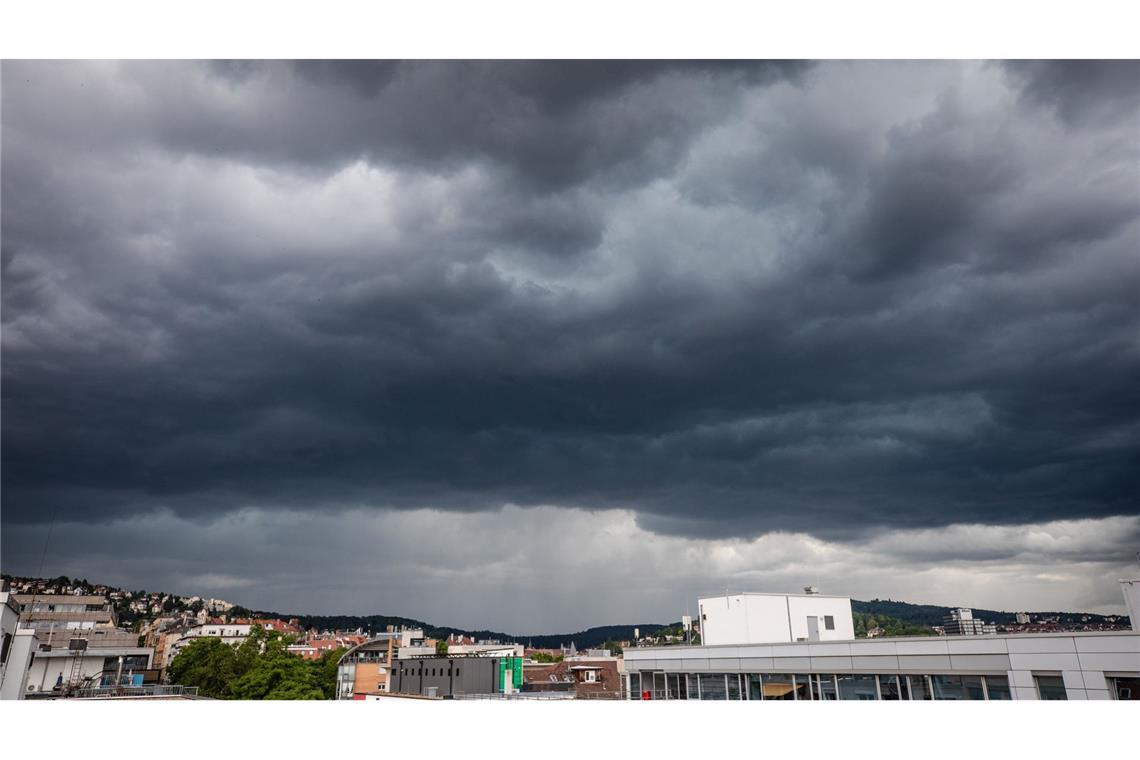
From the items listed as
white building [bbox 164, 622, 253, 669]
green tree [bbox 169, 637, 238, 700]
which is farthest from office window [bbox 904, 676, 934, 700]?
white building [bbox 164, 622, 253, 669]

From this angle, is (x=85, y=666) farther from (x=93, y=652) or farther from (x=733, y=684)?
(x=733, y=684)

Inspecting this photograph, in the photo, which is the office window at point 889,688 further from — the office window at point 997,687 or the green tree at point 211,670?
the green tree at point 211,670

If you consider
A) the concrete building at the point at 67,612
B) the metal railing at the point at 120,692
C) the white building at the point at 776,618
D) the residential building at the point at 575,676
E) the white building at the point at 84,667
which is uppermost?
A: the concrete building at the point at 67,612

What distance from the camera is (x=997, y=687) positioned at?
30.2 ft

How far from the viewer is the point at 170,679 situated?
47.6 m

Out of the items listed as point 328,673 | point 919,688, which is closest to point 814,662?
point 919,688

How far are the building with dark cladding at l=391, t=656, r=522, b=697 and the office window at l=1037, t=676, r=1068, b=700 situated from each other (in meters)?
34.1

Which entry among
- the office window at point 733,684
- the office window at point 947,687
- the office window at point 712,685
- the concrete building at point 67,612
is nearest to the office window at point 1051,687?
the office window at point 947,687

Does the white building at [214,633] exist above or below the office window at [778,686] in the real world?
above

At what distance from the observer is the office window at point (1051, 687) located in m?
8.51

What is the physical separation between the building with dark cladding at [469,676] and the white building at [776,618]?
18947mm

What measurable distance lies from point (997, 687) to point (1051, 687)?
695mm

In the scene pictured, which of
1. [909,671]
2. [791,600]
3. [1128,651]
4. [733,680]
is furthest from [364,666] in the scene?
[1128,651]
